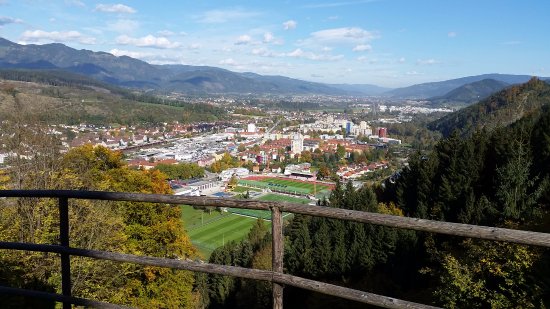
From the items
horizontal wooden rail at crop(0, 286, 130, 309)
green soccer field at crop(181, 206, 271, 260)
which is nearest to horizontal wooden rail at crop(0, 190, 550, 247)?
horizontal wooden rail at crop(0, 286, 130, 309)

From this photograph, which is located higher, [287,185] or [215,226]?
[215,226]

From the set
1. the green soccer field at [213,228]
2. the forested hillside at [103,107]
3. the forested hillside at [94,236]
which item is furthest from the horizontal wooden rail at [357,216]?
the forested hillside at [103,107]

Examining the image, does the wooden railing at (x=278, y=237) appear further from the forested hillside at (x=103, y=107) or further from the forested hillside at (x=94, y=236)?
the forested hillside at (x=103, y=107)

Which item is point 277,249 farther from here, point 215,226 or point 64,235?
point 215,226

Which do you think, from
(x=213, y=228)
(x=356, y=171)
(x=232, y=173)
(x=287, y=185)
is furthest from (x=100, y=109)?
(x=213, y=228)

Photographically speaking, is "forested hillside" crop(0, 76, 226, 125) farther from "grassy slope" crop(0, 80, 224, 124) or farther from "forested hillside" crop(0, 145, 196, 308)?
"forested hillside" crop(0, 145, 196, 308)

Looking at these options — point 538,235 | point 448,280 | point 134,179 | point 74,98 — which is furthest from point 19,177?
point 74,98
